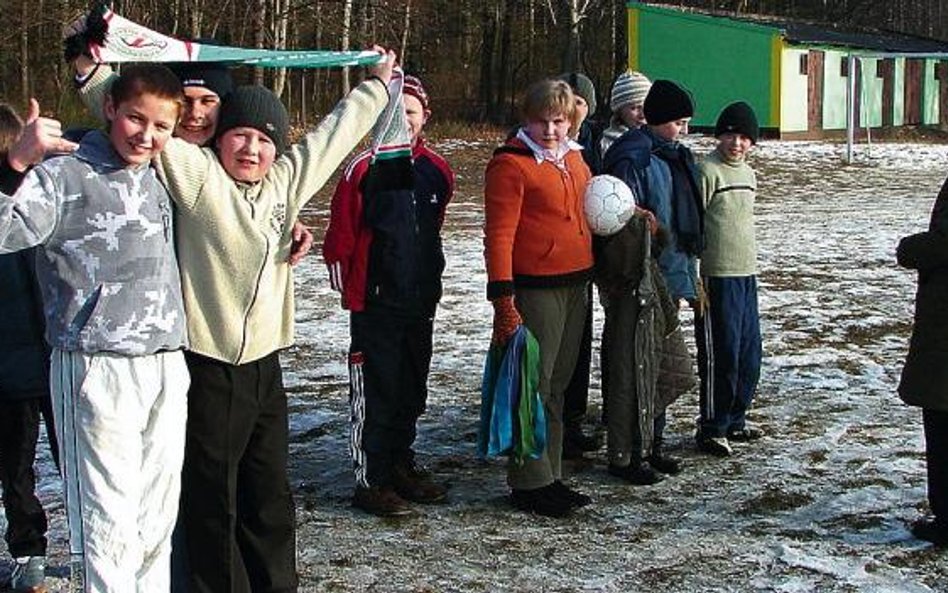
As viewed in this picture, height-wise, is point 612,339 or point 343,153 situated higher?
point 343,153

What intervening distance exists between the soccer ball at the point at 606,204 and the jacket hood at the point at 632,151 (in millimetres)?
365

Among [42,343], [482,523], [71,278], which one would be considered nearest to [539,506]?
[482,523]

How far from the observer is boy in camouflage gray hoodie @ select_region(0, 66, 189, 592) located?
10.5ft

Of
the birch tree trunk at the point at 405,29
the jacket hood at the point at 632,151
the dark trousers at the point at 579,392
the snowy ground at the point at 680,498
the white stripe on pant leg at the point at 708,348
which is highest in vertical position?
the birch tree trunk at the point at 405,29

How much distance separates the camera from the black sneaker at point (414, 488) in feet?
17.2

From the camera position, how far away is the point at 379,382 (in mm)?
5141

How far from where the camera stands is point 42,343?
4254mm

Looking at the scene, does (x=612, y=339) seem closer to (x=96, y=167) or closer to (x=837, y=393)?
(x=837, y=393)

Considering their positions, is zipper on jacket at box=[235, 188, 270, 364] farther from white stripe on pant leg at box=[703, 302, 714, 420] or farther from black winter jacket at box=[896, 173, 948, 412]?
white stripe on pant leg at box=[703, 302, 714, 420]

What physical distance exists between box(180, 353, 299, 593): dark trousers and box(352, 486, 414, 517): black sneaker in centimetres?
119

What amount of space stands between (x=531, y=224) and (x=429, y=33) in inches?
1526

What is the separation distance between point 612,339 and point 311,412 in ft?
6.36

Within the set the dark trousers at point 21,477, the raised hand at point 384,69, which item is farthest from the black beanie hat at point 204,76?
the dark trousers at point 21,477

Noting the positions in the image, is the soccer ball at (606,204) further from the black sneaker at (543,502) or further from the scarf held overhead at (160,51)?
the scarf held overhead at (160,51)
